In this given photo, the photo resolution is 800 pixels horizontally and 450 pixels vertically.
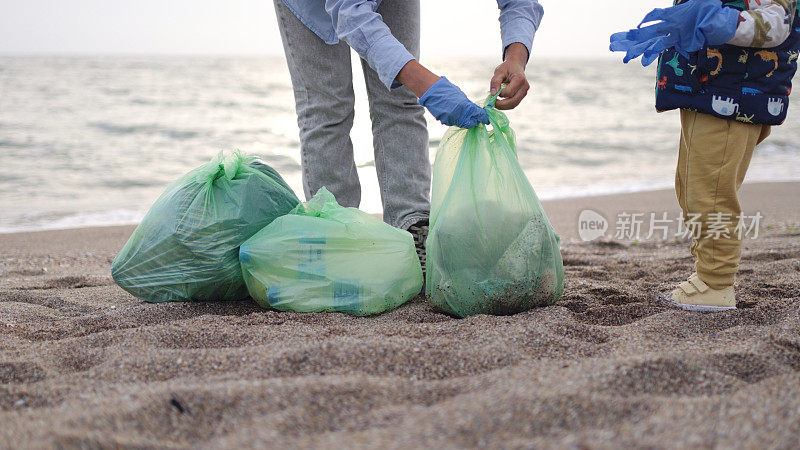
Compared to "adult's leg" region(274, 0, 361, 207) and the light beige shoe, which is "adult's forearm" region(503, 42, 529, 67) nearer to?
"adult's leg" region(274, 0, 361, 207)

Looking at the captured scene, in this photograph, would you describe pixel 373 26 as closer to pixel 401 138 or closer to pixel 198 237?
pixel 401 138

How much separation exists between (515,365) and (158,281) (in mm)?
1135

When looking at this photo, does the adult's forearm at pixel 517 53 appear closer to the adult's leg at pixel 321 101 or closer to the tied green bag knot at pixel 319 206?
the adult's leg at pixel 321 101

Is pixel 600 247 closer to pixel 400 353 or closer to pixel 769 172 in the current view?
pixel 400 353

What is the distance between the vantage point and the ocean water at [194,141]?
534cm

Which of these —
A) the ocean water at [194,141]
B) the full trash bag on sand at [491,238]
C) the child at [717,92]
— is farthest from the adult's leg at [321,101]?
the ocean water at [194,141]

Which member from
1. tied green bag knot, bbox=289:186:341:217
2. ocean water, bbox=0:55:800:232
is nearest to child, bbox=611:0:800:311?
tied green bag knot, bbox=289:186:341:217

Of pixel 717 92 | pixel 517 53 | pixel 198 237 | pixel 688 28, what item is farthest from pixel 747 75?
pixel 198 237

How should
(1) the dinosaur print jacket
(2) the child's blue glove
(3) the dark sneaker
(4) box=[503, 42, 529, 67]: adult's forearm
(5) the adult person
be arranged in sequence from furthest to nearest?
(3) the dark sneaker → (5) the adult person → (4) box=[503, 42, 529, 67]: adult's forearm → (1) the dinosaur print jacket → (2) the child's blue glove

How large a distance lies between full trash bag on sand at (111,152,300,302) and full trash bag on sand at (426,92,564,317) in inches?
23.1

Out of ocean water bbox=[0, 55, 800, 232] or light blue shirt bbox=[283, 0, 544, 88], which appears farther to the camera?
ocean water bbox=[0, 55, 800, 232]

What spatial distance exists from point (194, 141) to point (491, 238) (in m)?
7.12

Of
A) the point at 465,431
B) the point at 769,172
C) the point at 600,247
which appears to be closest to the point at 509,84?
the point at 465,431

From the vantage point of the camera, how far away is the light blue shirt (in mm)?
1730
